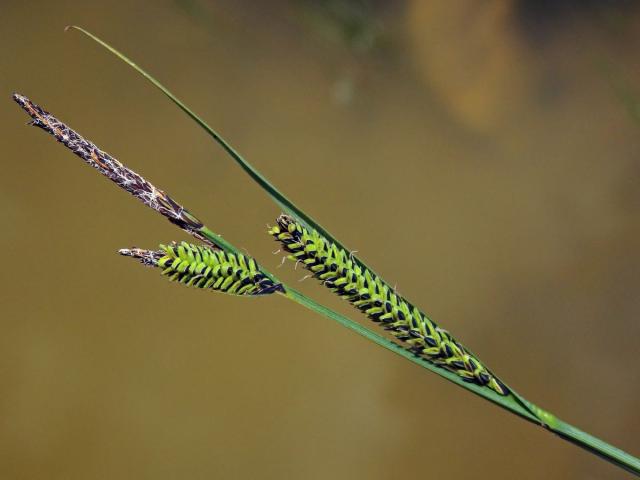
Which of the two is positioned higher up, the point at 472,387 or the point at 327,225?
the point at 327,225

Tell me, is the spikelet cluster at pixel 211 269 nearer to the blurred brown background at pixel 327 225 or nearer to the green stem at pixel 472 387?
the green stem at pixel 472 387

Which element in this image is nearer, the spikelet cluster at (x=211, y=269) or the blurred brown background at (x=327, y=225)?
the spikelet cluster at (x=211, y=269)

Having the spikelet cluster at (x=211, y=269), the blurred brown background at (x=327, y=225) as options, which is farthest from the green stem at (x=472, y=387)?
the blurred brown background at (x=327, y=225)

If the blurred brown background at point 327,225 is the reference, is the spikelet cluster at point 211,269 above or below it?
below

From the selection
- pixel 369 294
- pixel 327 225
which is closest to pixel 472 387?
pixel 369 294

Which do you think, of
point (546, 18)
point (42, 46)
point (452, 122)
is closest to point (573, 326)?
point (452, 122)

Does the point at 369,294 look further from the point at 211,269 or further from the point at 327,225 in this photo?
the point at 327,225
